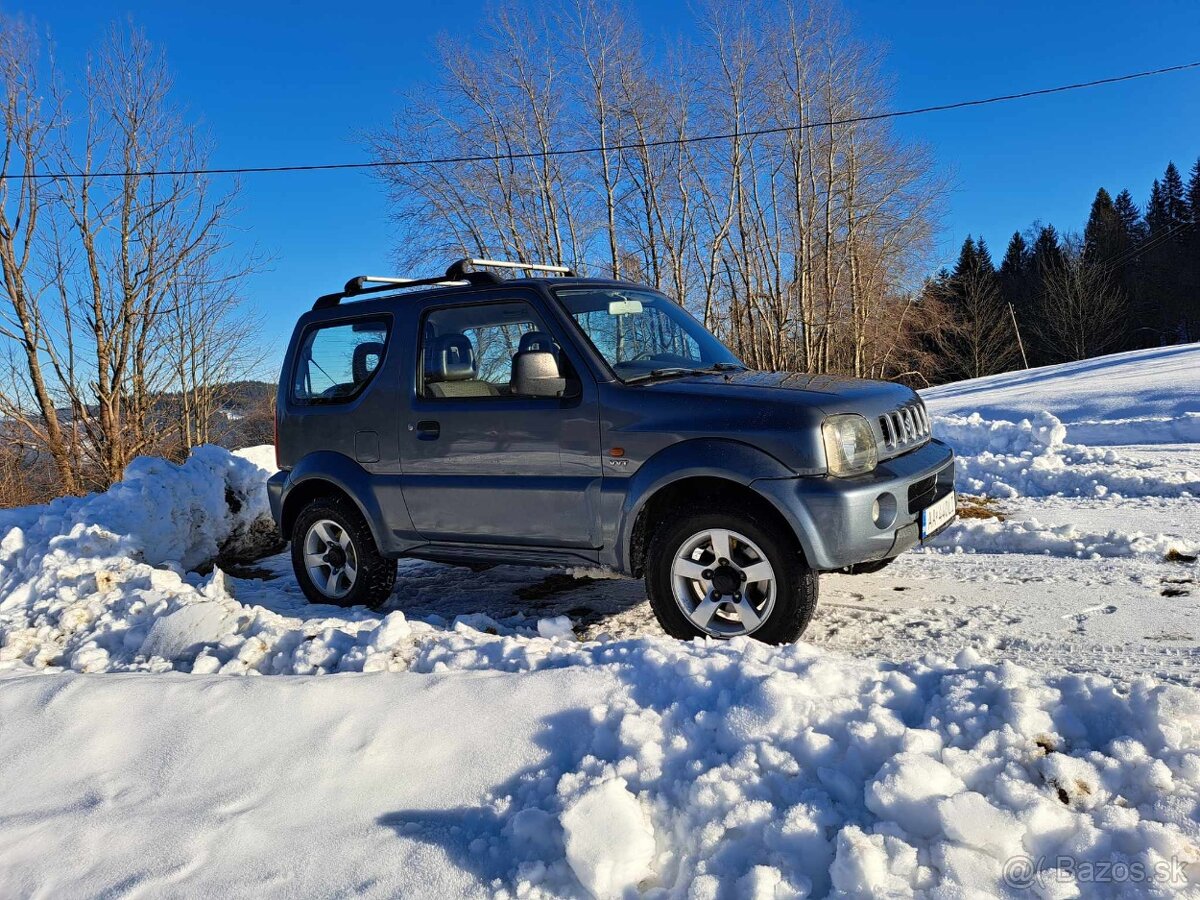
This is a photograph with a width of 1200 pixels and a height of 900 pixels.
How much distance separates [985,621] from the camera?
4301 mm

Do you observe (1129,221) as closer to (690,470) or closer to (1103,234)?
(1103,234)

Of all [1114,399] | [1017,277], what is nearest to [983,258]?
[1017,277]

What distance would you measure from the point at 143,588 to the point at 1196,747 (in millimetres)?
5400

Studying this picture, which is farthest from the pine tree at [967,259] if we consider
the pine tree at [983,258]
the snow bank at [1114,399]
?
the snow bank at [1114,399]

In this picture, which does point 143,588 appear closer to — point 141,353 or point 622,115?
point 141,353

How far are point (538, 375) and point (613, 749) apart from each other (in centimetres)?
209

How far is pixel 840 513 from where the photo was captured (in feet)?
12.0

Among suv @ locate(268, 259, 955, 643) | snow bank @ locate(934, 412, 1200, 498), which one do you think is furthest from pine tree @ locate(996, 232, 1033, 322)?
suv @ locate(268, 259, 955, 643)

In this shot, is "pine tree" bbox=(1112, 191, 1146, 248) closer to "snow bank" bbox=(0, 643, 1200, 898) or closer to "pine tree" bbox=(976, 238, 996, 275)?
"pine tree" bbox=(976, 238, 996, 275)

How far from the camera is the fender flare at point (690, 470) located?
3.81 m

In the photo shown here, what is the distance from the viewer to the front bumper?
3688mm

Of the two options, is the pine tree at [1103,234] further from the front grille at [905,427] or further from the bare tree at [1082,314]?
the front grille at [905,427]

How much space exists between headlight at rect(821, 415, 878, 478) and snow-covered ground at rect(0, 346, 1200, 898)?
88cm

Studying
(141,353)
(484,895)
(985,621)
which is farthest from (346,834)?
(141,353)
